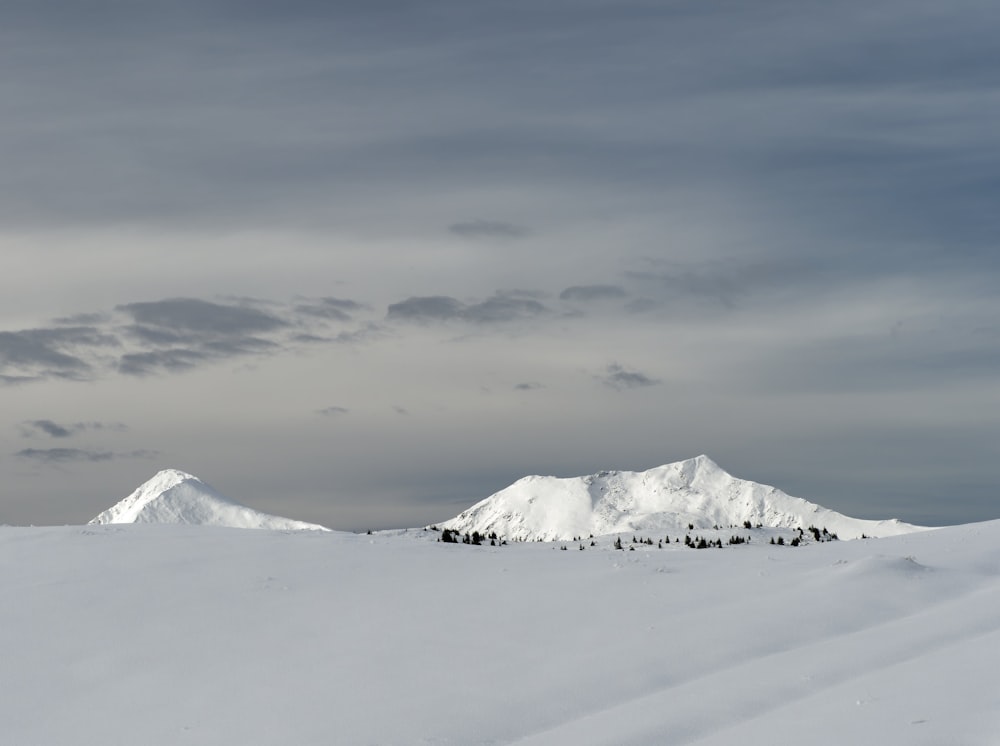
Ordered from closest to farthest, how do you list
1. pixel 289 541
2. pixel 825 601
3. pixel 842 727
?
pixel 842 727, pixel 825 601, pixel 289 541

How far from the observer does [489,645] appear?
1870cm

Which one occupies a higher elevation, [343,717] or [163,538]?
[163,538]

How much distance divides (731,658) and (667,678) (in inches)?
50.7

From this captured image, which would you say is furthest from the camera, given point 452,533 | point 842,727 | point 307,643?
point 452,533

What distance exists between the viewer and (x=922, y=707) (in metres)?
13.9

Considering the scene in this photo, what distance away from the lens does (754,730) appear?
13984 mm

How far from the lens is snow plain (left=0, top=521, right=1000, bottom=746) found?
15.2 metres

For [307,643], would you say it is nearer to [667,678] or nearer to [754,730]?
[667,678]

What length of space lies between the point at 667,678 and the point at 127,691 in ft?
26.0

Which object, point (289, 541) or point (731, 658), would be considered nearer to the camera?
point (731, 658)

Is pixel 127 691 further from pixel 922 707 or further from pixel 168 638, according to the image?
pixel 922 707

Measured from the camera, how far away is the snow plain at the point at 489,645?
49.9ft

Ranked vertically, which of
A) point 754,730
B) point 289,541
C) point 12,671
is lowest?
point 754,730

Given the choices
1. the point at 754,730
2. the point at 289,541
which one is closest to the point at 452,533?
the point at 289,541
